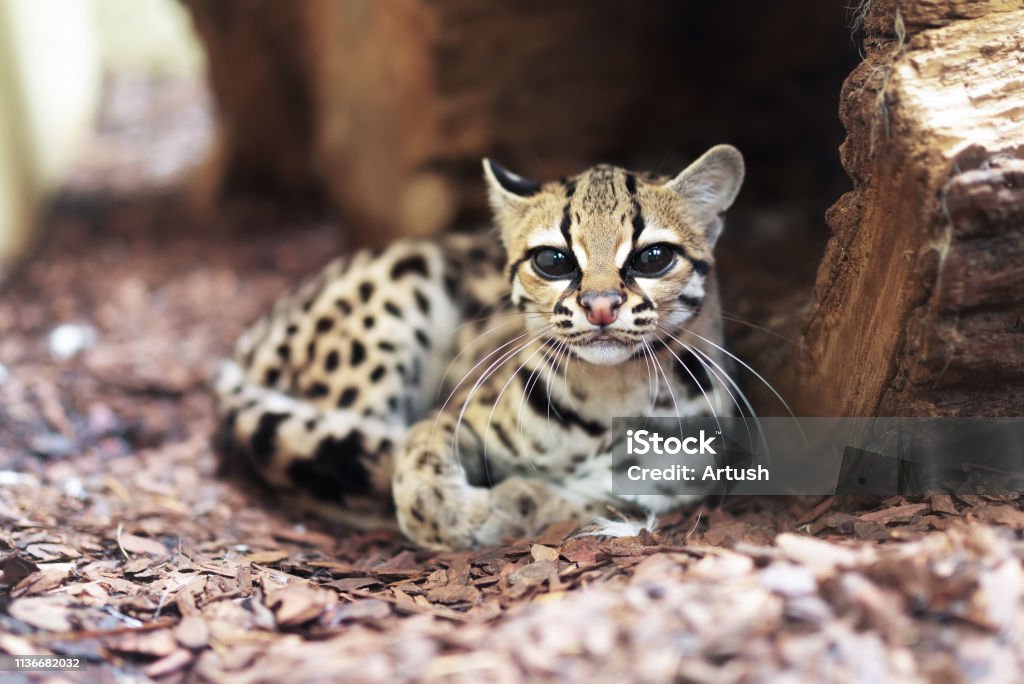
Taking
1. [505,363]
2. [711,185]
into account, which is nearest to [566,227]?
[711,185]

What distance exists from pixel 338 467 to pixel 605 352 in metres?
1.60

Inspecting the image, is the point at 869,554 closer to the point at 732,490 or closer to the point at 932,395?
the point at 932,395

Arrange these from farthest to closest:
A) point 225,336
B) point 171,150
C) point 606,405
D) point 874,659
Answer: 1. point 171,150
2. point 225,336
3. point 606,405
4. point 874,659

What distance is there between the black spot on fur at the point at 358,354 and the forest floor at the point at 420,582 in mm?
814

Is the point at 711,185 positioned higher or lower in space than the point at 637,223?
higher

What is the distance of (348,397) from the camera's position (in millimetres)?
4746

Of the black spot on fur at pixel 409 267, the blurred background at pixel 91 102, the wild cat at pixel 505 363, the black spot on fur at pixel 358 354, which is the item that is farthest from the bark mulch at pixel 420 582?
the blurred background at pixel 91 102

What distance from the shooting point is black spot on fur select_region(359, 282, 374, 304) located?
5.02 meters

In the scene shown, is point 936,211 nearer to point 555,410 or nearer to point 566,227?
point 566,227

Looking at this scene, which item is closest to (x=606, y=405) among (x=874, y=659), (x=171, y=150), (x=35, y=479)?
(x=874, y=659)

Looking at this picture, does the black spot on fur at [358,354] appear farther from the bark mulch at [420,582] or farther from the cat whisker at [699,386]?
the cat whisker at [699,386]

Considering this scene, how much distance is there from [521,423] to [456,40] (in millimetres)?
2810

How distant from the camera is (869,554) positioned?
8.96 ft

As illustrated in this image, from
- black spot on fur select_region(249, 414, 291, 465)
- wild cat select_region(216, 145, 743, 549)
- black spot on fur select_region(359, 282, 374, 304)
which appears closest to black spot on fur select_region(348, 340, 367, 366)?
wild cat select_region(216, 145, 743, 549)
